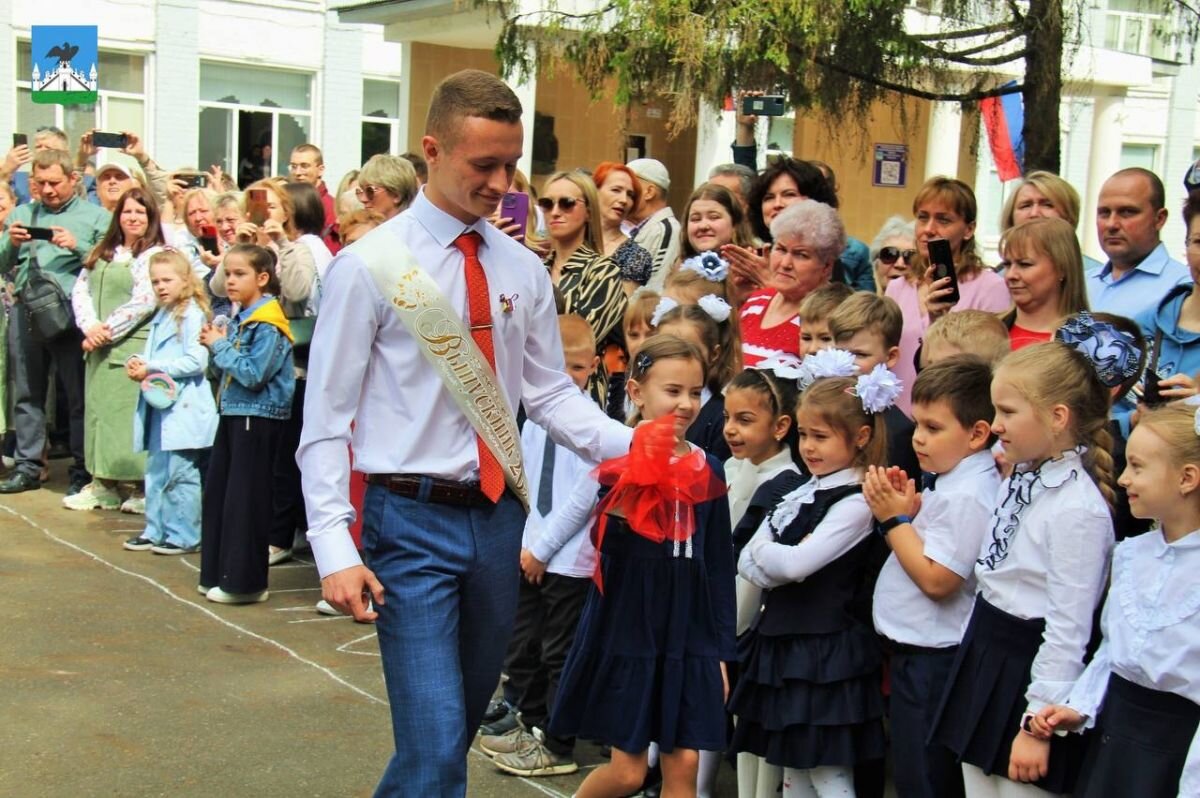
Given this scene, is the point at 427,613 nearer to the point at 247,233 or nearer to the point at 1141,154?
the point at 247,233

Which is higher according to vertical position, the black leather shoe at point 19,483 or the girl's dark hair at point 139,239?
the girl's dark hair at point 139,239

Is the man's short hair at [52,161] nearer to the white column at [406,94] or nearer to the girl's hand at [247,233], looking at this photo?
the girl's hand at [247,233]

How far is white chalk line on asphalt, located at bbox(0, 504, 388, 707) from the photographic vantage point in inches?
248

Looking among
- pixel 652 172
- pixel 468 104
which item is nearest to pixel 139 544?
pixel 652 172

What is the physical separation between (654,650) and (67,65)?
948 cm

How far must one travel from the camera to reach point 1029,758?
151 inches

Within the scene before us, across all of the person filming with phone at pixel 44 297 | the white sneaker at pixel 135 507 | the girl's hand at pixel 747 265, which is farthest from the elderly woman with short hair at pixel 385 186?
the person filming with phone at pixel 44 297

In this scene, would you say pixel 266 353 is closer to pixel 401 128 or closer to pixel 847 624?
pixel 847 624

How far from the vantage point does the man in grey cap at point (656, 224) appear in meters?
7.68

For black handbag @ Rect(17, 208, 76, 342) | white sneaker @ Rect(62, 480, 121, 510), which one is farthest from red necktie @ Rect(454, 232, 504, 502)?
black handbag @ Rect(17, 208, 76, 342)

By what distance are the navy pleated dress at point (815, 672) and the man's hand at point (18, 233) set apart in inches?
279

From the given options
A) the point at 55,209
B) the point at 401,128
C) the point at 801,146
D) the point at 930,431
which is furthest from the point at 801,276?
the point at 801,146

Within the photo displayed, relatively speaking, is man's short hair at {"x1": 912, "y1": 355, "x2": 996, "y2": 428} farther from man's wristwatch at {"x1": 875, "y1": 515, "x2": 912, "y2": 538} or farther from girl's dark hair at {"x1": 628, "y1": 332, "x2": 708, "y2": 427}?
girl's dark hair at {"x1": 628, "y1": 332, "x2": 708, "y2": 427}

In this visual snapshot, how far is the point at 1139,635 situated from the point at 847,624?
1.22 metres
